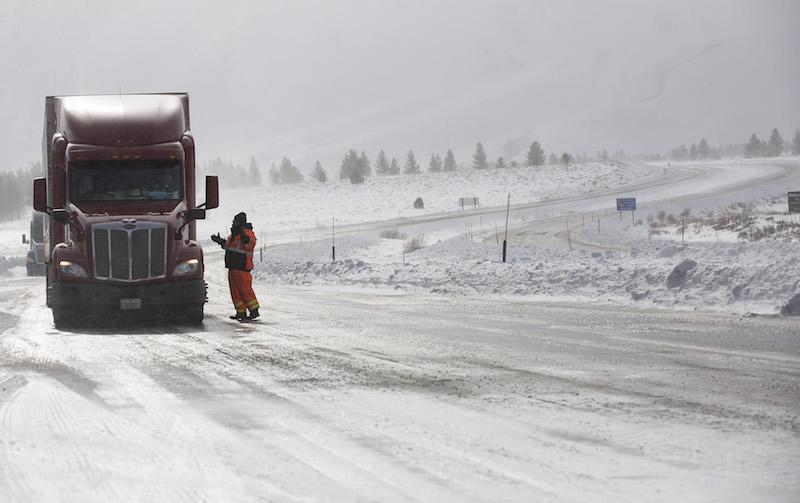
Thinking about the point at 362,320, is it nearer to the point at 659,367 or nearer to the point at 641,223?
the point at 659,367

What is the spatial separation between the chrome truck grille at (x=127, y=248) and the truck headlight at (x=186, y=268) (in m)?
0.36

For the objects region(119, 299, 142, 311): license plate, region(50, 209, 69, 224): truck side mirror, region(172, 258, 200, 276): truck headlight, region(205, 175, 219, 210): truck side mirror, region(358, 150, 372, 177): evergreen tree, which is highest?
region(358, 150, 372, 177): evergreen tree

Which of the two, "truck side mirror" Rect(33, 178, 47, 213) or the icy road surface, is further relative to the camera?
"truck side mirror" Rect(33, 178, 47, 213)

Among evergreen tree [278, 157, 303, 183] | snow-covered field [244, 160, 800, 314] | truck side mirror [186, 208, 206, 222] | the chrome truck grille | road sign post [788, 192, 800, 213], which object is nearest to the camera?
the chrome truck grille

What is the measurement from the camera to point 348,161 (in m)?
194

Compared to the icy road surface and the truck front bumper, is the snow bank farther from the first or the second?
the truck front bumper

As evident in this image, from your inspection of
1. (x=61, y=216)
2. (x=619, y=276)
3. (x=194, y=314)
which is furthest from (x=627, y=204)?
(x=61, y=216)

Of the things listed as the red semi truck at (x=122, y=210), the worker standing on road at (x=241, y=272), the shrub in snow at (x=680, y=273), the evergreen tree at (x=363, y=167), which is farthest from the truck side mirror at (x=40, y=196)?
the evergreen tree at (x=363, y=167)

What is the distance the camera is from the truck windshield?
16.7m

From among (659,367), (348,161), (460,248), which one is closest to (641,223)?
(460,248)

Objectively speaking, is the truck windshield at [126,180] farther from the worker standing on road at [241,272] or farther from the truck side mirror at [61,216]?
the worker standing on road at [241,272]

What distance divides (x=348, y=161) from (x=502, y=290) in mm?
171990

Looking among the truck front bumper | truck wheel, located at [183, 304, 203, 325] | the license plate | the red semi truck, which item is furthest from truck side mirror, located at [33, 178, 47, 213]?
truck wheel, located at [183, 304, 203, 325]

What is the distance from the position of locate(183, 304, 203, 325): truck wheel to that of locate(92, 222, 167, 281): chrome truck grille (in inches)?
33.4
